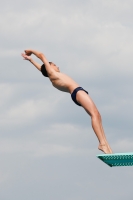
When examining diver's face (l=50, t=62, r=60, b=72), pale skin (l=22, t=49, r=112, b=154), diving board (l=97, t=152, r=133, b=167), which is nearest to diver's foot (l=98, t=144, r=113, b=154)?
pale skin (l=22, t=49, r=112, b=154)

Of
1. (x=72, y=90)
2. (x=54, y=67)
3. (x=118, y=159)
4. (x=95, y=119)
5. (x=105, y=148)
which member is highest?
(x=54, y=67)

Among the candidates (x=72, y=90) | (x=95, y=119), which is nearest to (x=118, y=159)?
(x=95, y=119)

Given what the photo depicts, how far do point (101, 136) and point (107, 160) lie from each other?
110 centimetres

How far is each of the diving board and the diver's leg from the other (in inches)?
25.1

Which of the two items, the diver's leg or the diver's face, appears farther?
the diver's face

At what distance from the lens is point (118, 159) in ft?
49.6

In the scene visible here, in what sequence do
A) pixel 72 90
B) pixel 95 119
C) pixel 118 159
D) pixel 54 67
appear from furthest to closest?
pixel 54 67 → pixel 72 90 → pixel 95 119 → pixel 118 159

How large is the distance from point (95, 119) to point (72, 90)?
1.32 metres

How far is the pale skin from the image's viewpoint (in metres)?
16.1

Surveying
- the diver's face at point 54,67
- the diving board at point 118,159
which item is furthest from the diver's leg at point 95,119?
the diver's face at point 54,67

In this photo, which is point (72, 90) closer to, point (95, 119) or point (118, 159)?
point (95, 119)

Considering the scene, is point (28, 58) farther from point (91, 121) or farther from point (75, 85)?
point (91, 121)

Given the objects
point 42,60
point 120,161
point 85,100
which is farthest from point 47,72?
point 120,161

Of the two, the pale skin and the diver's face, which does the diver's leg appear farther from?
the diver's face
